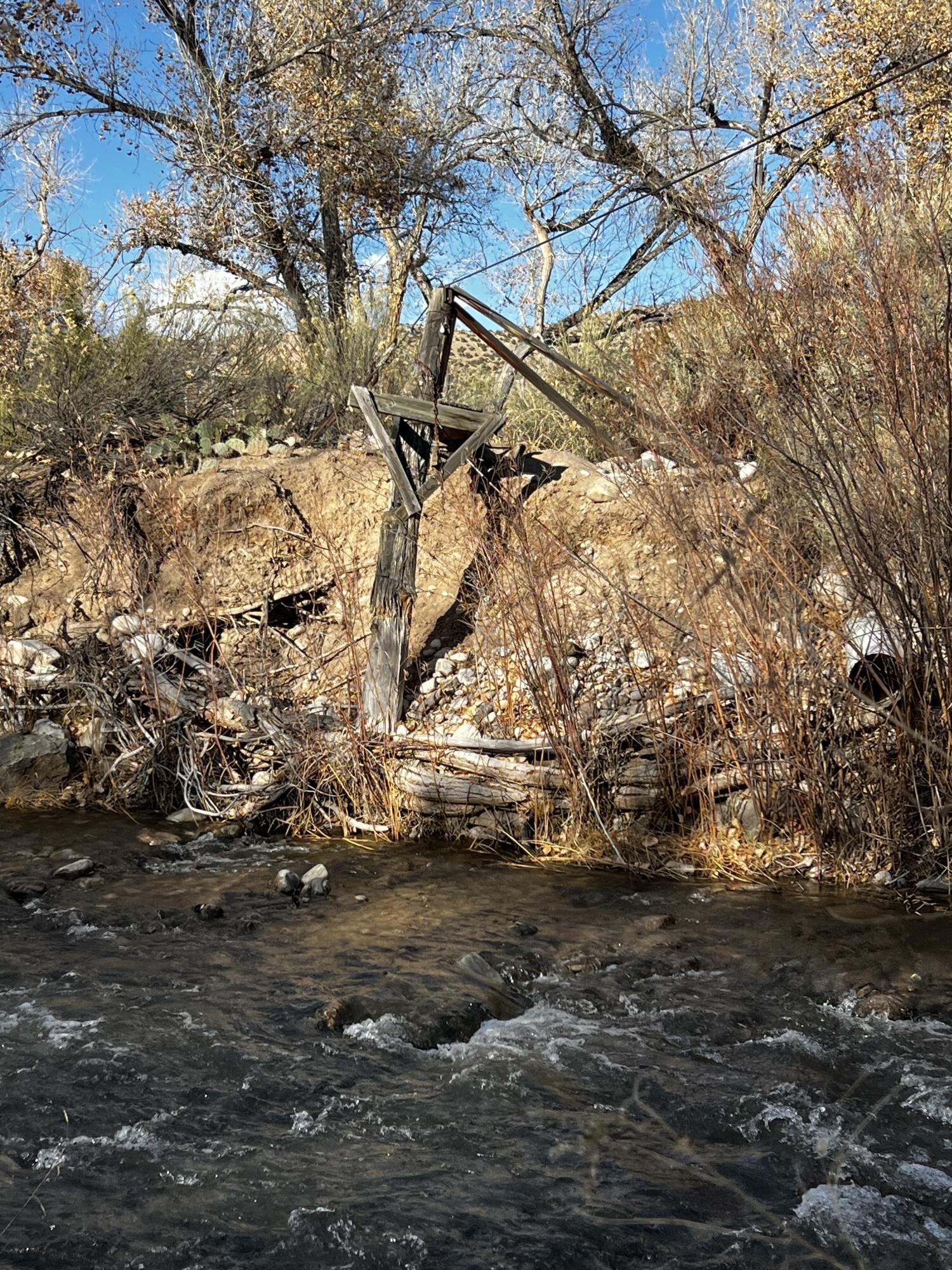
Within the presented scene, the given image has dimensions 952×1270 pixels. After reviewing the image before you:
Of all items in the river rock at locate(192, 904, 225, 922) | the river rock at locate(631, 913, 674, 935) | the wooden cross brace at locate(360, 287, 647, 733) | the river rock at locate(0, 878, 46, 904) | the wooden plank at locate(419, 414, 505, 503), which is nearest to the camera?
the river rock at locate(631, 913, 674, 935)

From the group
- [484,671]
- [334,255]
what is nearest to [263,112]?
[334,255]

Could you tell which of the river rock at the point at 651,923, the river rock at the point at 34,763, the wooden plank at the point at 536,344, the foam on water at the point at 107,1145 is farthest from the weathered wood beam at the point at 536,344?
the foam on water at the point at 107,1145

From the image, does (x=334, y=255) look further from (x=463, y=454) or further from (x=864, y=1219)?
(x=864, y=1219)

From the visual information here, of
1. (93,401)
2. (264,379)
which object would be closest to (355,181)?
(264,379)

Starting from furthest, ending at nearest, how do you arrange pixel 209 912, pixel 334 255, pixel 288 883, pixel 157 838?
pixel 334 255 < pixel 157 838 < pixel 288 883 < pixel 209 912

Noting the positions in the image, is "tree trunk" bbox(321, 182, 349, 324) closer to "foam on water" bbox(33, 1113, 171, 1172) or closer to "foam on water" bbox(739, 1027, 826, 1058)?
"foam on water" bbox(739, 1027, 826, 1058)

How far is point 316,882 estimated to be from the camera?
5.33m

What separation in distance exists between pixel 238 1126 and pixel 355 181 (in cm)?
1294

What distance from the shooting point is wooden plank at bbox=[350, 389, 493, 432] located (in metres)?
6.97

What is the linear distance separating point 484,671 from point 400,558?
A: 892 mm

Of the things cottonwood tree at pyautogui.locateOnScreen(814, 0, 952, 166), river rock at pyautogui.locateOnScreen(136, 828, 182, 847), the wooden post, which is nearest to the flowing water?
river rock at pyautogui.locateOnScreen(136, 828, 182, 847)

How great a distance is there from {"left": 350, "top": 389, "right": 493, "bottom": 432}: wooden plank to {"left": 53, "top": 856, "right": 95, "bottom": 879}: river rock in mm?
3199

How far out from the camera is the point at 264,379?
1011 cm

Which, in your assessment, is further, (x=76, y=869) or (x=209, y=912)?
(x=76, y=869)
